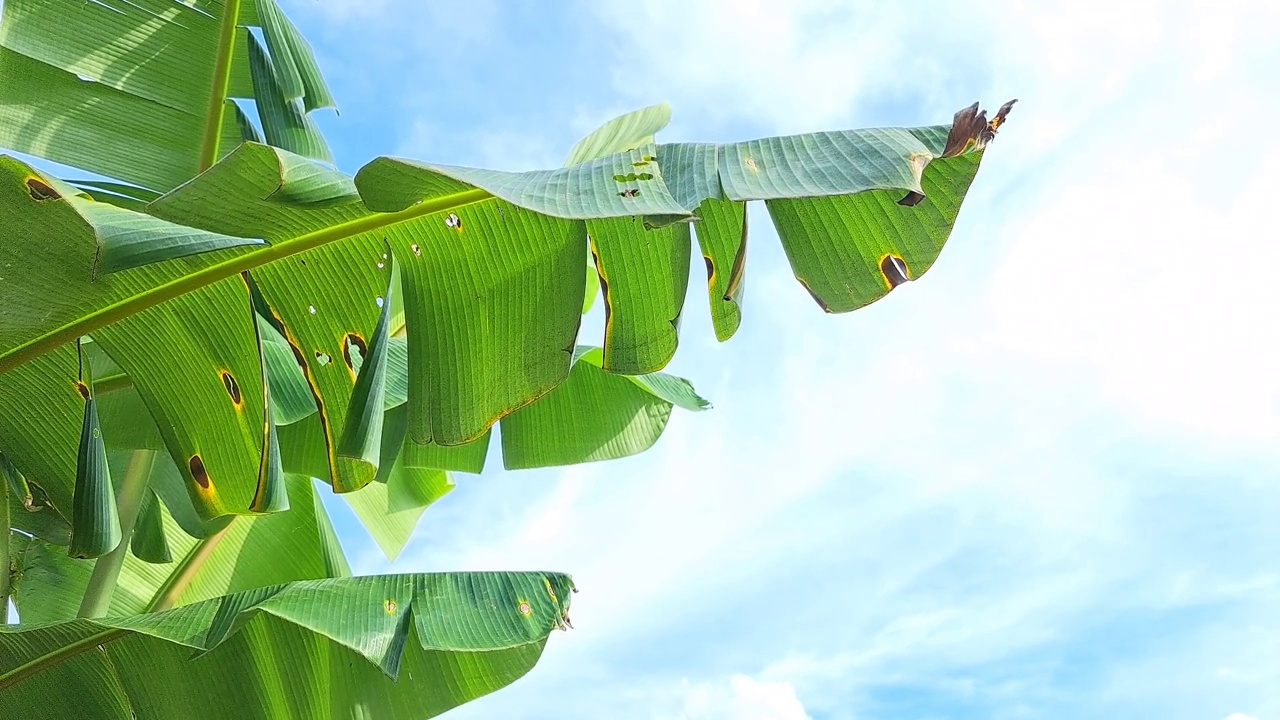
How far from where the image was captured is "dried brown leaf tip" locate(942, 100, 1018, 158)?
632mm

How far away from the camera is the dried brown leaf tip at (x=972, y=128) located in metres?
0.63

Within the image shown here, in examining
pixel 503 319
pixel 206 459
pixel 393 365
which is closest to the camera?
pixel 503 319

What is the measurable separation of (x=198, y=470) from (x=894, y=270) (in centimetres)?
84

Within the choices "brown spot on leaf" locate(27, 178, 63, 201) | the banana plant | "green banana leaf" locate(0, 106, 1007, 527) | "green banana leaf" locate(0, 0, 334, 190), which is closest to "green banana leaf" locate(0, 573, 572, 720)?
the banana plant

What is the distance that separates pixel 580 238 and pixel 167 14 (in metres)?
0.99

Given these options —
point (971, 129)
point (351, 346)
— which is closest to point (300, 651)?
point (351, 346)

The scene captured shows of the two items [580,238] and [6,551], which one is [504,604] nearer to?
[580,238]

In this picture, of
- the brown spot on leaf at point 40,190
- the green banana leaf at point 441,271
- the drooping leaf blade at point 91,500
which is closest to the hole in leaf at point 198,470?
the green banana leaf at point 441,271

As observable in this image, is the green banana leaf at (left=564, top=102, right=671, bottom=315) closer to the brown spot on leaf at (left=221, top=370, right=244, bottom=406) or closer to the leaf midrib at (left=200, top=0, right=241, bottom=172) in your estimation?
the brown spot on leaf at (left=221, top=370, right=244, bottom=406)

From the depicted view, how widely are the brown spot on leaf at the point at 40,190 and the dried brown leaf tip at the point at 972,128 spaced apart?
2.27 ft

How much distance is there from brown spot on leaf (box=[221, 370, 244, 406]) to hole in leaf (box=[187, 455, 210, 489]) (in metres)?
0.09

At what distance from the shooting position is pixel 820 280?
0.81 m

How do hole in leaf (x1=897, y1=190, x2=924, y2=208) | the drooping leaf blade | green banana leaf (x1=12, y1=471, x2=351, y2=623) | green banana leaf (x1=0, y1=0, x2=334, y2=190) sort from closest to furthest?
hole in leaf (x1=897, y1=190, x2=924, y2=208) → the drooping leaf blade → green banana leaf (x1=0, y1=0, x2=334, y2=190) → green banana leaf (x1=12, y1=471, x2=351, y2=623)

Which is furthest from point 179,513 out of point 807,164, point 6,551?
point 807,164
